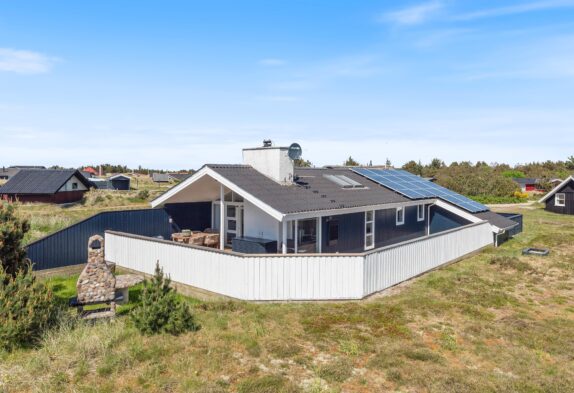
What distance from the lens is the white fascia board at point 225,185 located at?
13430 mm

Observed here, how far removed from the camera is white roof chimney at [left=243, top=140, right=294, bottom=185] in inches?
658

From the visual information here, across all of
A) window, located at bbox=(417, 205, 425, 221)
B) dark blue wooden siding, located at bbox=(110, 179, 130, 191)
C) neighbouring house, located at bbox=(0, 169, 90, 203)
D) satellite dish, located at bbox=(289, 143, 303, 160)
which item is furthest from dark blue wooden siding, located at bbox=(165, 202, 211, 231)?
dark blue wooden siding, located at bbox=(110, 179, 130, 191)

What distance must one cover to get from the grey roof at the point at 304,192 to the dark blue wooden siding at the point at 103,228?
4.40 m

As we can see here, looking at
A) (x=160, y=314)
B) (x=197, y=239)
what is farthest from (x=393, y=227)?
(x=160, y=314)

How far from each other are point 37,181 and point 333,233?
137 feet

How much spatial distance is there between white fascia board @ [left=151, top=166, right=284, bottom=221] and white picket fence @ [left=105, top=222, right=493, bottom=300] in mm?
2186

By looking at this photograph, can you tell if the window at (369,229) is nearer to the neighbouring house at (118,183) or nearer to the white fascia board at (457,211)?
the white fascia board at (457,211)

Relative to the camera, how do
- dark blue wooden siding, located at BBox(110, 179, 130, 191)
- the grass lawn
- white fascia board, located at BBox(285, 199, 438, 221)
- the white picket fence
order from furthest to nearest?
dark blue wooden siding, located at BBox(110, 179, 130, 191), white fascia board, located at BBox(285, 199, 438, 221), the white picket fence, the grass lawn

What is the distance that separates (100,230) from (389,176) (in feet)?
54.0

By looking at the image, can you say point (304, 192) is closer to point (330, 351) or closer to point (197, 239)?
point (197, 239)

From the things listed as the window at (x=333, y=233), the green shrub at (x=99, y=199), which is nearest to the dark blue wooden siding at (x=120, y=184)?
the green shrub at (x=99, y=199)

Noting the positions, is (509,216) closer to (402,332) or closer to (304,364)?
(402,332)

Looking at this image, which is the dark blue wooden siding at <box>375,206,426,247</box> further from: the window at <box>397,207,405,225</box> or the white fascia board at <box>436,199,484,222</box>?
the white fascia board at <box>436,199,484,222</box>

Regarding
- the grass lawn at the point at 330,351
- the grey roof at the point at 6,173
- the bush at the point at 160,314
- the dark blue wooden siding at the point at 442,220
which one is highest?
the grey roof at the point at 6,173
